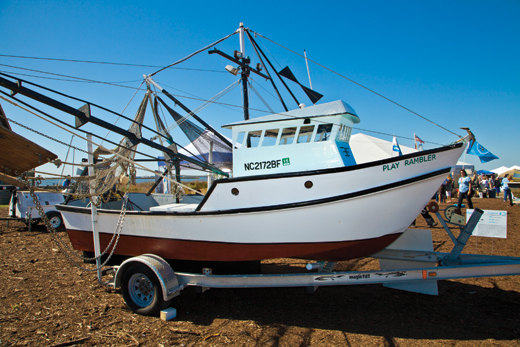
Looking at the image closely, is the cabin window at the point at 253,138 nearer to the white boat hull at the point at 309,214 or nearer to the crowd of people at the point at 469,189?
the white boat hull at the point at 309,214

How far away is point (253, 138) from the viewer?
490 centimetres

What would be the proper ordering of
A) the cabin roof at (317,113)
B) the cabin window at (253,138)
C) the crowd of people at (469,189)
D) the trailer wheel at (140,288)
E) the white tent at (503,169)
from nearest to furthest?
the trailer wheel at (140,288) → the cabin roof at (317,113) → the cabin window at (253,138) → the crowd of people at (469,189) → the white tent at (503,169)

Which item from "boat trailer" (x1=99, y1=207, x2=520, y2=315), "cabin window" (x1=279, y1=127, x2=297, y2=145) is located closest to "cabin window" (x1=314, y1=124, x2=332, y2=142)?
"cabin window" (x1=279, y1=127, x2=297, y2=145)

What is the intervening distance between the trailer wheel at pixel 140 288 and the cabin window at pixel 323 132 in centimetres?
323

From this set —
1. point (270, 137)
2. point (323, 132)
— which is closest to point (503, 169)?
point (323, 132)

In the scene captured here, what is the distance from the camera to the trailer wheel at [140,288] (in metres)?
3.96

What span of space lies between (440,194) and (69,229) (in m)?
18.8

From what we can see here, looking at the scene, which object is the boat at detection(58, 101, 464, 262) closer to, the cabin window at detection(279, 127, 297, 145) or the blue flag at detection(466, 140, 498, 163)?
the cabin window at detection(279, 127, 297, 145)

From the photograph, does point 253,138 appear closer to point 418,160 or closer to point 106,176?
point 418,160

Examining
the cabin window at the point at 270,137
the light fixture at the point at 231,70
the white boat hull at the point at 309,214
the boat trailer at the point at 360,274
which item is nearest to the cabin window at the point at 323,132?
the cabin window at the point at 270,137

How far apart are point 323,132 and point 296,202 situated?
4.33 ft

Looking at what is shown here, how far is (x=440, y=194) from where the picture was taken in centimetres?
1717

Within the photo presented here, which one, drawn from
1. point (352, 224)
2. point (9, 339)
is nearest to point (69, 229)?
point (9, 339)

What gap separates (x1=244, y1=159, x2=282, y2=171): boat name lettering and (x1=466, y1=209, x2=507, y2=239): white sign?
9.99 ft
